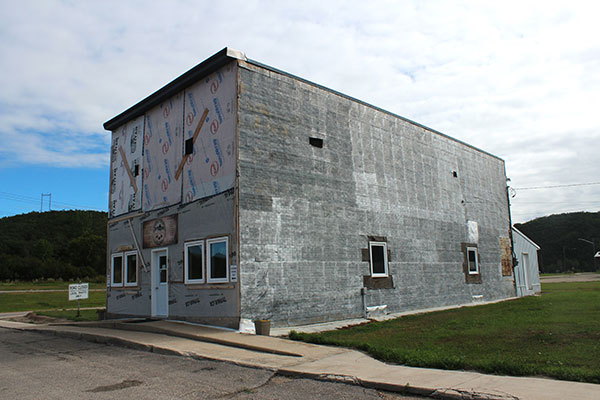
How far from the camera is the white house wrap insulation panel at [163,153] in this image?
15.0 metres

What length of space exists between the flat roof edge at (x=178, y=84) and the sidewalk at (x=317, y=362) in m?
7.13

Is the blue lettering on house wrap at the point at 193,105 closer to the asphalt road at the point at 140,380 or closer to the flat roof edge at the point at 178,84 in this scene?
the flat roof edge at the point at 178,84

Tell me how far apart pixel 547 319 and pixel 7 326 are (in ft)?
54.2

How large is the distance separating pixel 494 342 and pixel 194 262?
815cm

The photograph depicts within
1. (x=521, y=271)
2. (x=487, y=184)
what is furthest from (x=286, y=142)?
(x=521, y=271)

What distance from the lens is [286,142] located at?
13586 millimetres

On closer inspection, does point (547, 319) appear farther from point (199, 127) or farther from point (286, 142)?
point (199, 127)

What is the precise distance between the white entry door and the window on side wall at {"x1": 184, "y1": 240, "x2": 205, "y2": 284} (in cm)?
132

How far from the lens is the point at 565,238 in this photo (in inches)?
3839

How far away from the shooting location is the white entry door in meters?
14.7

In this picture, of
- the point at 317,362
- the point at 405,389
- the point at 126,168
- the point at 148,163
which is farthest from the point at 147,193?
the point at 405,389

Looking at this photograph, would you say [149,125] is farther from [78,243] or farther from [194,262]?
[78,243]

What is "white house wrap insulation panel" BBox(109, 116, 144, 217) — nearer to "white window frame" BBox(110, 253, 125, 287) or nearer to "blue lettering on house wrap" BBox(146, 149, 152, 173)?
"blue lettering on house wrap" BBox(146, 149, 152, 173)

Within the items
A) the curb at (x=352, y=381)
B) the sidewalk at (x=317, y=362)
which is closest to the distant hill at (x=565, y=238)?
the sidewalk at (x=317, y=362)
